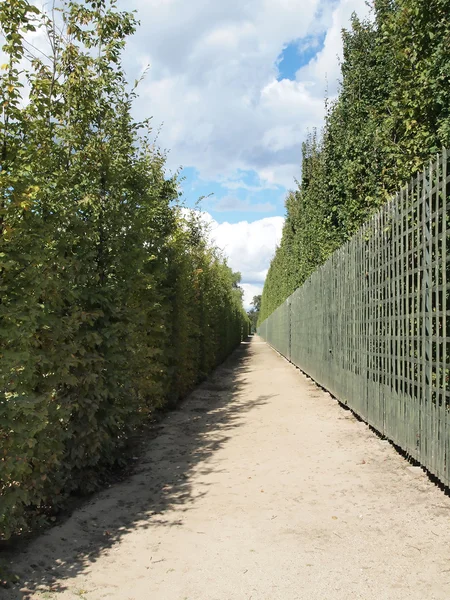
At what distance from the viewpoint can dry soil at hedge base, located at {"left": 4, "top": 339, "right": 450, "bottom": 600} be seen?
2.98 meters

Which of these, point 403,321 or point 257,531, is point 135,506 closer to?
point 257,531

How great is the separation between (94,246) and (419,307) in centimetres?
318

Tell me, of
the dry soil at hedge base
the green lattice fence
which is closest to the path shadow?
the dry soil at hedge base

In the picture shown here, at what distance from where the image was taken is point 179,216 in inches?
443

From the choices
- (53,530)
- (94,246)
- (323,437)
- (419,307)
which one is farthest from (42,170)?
(323,437)

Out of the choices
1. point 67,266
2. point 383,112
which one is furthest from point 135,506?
point 383,112

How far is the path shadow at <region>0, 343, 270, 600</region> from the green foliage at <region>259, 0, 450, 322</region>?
13.9 feet

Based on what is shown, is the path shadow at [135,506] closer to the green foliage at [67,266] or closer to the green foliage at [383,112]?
the green foliage at [67,266]

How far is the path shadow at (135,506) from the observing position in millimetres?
3217

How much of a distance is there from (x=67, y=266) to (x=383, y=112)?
22.6 feet

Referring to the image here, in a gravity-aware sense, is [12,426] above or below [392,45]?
below

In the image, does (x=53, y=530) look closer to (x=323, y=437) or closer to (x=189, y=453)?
(x=189, y=453)

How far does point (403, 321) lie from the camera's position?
5473mm

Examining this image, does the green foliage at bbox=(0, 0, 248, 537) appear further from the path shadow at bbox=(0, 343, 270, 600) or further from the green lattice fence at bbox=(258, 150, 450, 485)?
the green lattice fence at bbox=(258, 150, 450, 485)
